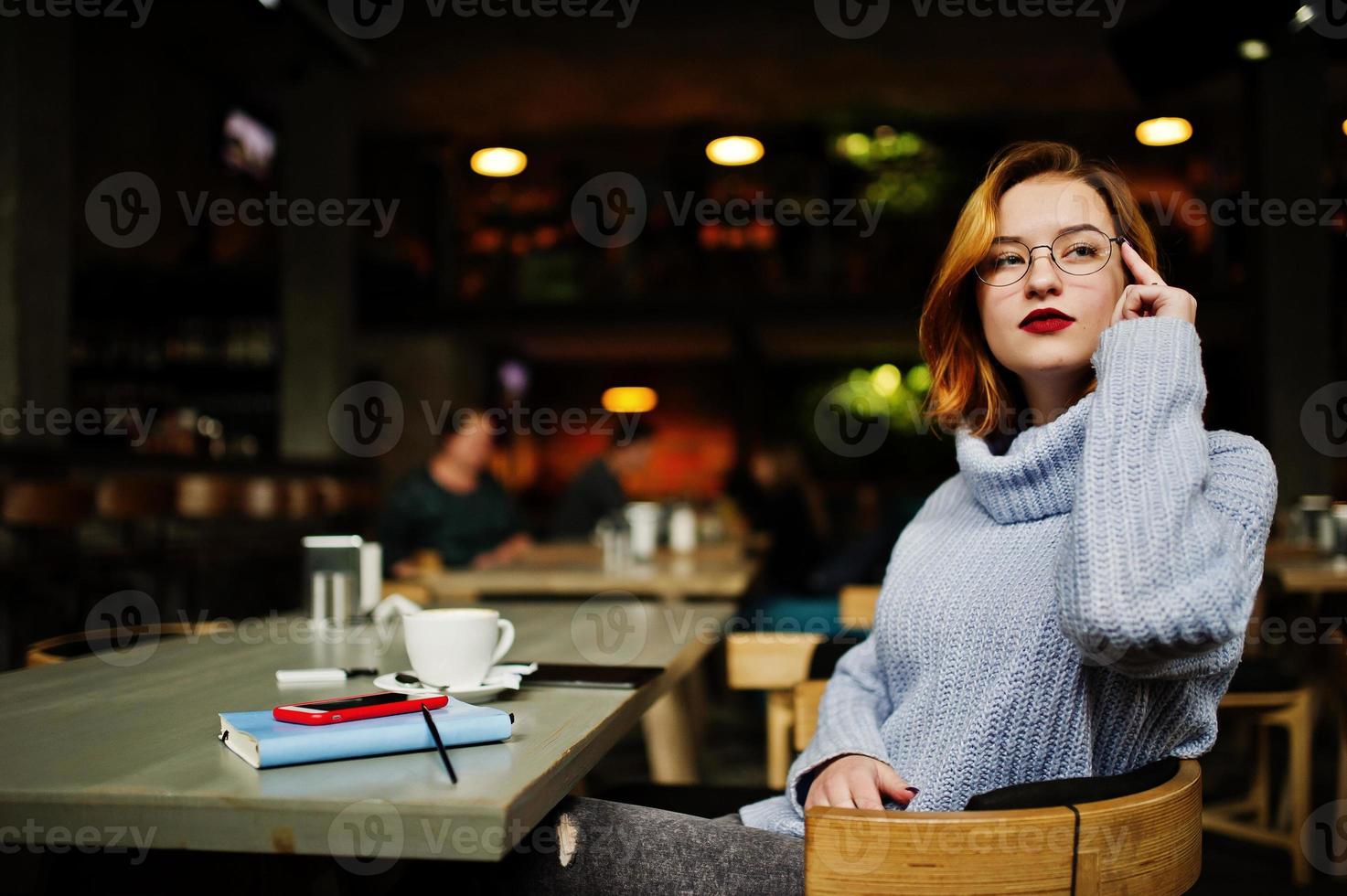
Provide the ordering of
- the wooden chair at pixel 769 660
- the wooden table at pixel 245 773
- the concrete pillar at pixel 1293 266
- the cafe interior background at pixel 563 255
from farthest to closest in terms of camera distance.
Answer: the concrete pillar at pixel 1293 266, the cafe interior background at pixel 563 255, the wooden chair at pixel 769 660, the wooden table at pixel 245 773

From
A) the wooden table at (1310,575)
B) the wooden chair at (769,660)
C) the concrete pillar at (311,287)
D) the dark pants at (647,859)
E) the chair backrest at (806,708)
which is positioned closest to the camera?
the dark pants at (647,859)

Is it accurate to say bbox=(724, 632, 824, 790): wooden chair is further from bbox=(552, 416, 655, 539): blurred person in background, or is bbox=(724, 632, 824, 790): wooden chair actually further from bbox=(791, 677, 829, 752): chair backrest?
bbox=(552, 416, 655, 539): blurred person in background

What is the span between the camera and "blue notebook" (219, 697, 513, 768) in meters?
0.94

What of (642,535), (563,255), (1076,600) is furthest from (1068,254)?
(563,255)

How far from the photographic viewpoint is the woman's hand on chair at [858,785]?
1.17m

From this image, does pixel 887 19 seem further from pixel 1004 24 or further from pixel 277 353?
pixel 277 353

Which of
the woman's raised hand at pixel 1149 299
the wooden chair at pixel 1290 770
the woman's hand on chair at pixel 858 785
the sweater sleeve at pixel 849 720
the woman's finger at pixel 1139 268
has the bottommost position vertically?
the wooden chair at pixel 1290 770

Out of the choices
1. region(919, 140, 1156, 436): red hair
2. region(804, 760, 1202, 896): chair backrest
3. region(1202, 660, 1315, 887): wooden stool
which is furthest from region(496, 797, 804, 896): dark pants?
region(1202, 660, 1315, 887): wooden stool

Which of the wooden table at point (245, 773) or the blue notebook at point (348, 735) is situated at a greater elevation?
the blue notebook at point (348, 735)

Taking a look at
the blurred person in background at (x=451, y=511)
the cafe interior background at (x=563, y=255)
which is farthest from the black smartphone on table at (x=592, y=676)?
the blurred person in background at (x=451, y=511)

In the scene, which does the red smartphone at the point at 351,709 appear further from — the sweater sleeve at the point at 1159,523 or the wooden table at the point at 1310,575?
the wooden table at the point at 1310,575

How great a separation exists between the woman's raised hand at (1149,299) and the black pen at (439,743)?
2.70 ft

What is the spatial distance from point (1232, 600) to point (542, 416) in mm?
12484

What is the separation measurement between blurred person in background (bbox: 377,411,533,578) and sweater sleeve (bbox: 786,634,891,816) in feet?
10.4
